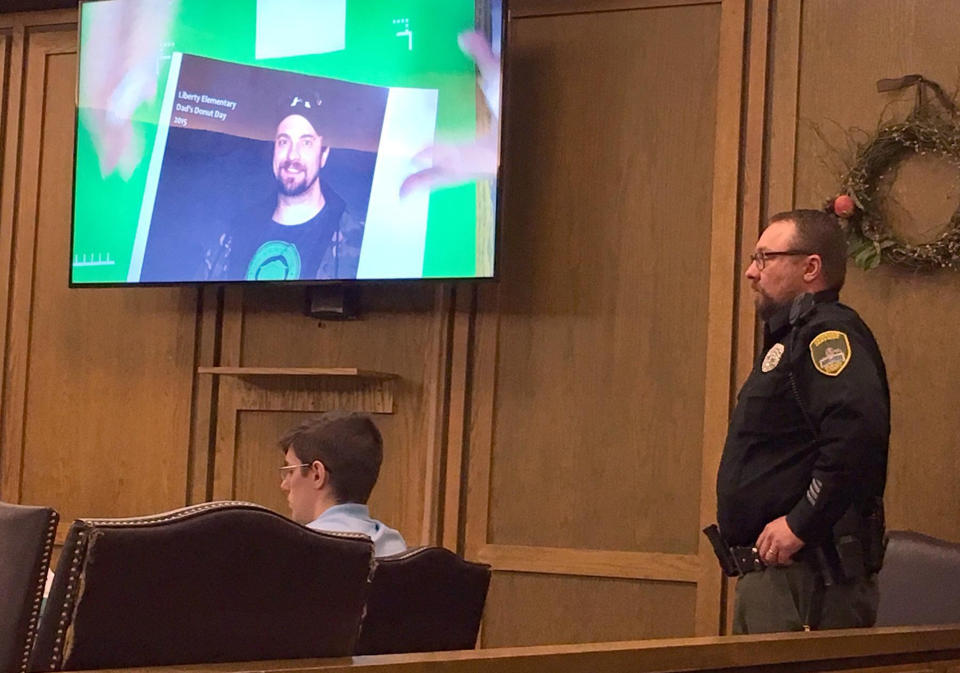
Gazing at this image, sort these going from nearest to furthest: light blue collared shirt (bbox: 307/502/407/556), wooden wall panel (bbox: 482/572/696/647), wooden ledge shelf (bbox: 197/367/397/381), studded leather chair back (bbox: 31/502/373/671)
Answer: studded leather chair back (bbox: 31/502/373/671)
light blue collared shirt (bbox: 307/502/407/556)
wooden wall panel (bbox: 482/572/696/647)
wooden ledge shelf (bbox: 197/367/397/381)

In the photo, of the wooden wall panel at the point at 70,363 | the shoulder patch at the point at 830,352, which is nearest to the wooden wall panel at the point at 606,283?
the wooden wall panel at the point at 70,363

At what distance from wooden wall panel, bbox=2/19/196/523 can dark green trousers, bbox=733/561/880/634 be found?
2.71m

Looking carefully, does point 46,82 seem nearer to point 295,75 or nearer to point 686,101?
point 295,75

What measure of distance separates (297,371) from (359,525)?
1948 millimetres

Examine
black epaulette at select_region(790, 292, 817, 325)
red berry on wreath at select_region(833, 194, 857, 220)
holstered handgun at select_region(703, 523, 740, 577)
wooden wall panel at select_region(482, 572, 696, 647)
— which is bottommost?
wooden wall panel at select_region(482, 572, 696, 647)

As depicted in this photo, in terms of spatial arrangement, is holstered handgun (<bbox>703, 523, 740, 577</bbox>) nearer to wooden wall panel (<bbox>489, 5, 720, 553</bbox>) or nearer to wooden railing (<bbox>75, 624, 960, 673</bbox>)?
wooden railing (<bbox>75, 624, 960, 673</bbox>)

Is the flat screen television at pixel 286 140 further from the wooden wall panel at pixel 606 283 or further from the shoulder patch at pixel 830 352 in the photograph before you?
the shoulder patch at pixel 830 352

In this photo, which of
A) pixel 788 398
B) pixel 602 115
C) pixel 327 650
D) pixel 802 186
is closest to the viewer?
pixel 327 650

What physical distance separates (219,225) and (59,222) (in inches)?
34.4

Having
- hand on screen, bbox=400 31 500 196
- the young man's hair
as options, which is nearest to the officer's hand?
the young man's hair

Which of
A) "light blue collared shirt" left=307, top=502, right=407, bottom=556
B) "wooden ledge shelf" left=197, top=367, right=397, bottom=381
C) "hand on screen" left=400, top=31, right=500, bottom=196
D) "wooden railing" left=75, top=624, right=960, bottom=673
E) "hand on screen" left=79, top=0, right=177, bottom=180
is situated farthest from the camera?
"hand on screen" left=79, top=0, right=177, bottom=180

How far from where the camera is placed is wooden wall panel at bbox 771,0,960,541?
413 centimetres

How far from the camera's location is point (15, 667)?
1.58 metres

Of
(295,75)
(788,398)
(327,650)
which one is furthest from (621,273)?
(327,650)
